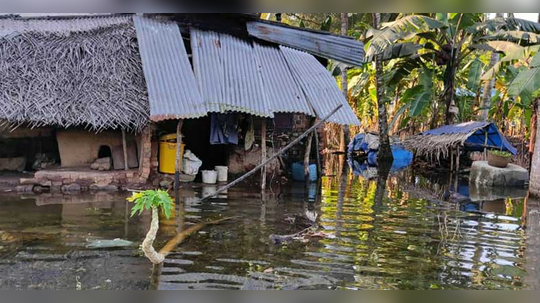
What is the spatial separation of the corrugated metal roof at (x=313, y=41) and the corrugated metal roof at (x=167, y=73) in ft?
6.95

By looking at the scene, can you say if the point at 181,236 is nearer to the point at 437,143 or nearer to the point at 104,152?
the point at 104,152

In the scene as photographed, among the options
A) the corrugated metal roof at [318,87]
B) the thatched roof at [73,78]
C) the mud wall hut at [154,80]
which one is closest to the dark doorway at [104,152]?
the mud wall hut at [154,80]

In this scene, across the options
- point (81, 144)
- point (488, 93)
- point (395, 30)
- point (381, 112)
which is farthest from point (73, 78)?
point (488, 93)

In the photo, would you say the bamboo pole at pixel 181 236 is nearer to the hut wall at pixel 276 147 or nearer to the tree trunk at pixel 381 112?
the hut wall at pixel 276 147

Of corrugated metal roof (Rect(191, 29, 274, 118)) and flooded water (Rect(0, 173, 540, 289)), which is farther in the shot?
corrugated metal roof (Rect(191, 29, 274, 118))

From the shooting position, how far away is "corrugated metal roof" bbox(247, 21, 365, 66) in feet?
38.9

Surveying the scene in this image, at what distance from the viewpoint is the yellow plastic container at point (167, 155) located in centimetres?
1077

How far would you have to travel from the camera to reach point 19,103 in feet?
31.3

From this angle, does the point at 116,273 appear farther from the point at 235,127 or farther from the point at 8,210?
the point at 235,127

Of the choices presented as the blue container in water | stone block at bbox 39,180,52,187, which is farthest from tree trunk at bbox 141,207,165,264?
the blue container in water

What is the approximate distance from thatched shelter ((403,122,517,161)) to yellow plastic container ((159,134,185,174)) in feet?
32.8

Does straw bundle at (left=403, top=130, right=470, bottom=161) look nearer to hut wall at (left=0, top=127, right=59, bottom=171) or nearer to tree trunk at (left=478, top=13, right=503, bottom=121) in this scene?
tree trunk at (left=478, top=13, right=503, bottom=121)

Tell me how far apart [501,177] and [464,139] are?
196 centimetres
